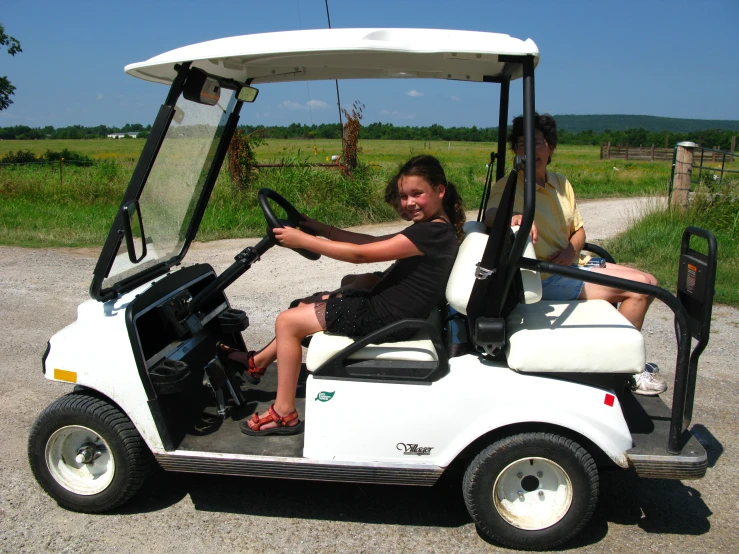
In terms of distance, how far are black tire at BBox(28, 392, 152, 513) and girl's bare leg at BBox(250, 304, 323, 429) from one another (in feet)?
1.93

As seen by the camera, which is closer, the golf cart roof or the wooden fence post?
the golf cart roof

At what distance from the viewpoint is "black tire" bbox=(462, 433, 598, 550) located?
2.62 m

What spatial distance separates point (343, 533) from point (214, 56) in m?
2.04

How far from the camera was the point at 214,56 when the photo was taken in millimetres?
2619

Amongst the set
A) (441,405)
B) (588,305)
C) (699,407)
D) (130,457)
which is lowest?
(699,407)

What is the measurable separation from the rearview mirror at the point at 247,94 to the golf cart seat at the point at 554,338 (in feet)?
4.63

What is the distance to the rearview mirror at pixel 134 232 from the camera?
9.07ft

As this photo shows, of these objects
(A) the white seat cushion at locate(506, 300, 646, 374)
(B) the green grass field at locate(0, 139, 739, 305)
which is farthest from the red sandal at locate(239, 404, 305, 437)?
(B) the green grass field at locate(0, 139, 739, 305)

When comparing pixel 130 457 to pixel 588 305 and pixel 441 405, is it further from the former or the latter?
pixel 588 305

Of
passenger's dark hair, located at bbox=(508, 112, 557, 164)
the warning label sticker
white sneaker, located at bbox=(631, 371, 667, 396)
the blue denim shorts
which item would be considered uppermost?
passenger's dark hair, located at bbox=(508, 112, 557, 164)

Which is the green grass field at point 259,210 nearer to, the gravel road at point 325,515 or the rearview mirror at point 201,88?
the gravel road at point 325,515

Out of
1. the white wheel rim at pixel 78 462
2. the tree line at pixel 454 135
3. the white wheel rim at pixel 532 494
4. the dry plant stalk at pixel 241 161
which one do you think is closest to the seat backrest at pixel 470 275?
the white wheel rim at pixel 532 494

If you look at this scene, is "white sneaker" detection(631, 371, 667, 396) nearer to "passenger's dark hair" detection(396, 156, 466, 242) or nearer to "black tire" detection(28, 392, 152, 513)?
"passenger's dark hair" detection(396, 156, 466, 242)

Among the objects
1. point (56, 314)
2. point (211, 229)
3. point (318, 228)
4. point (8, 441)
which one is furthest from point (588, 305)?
point (211, 229)
